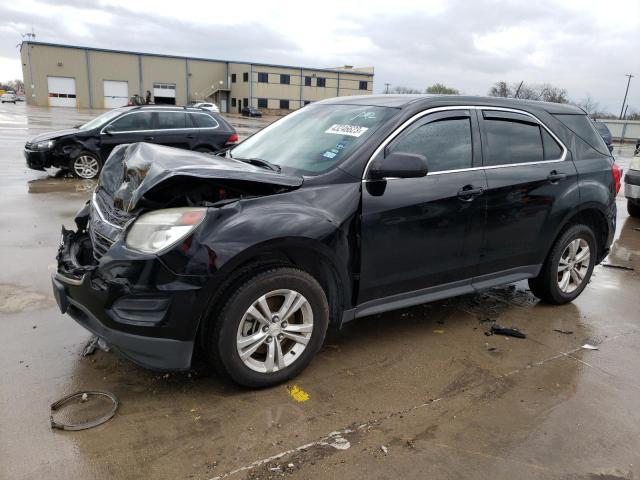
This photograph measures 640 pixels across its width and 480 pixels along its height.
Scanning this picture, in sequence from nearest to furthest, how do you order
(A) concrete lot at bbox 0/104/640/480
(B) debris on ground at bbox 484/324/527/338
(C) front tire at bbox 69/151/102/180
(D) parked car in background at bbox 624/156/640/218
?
(A) concrete lot at bbox 0/104/640/480 < (B) debris on ground at bbox 484/324/527/338 < (D) parked car in background at bbox 624/156/640/218 < (C) front tire at bbox 69/151/102/180

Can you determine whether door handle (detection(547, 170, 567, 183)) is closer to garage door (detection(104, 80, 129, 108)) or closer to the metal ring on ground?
the metal ring on ground

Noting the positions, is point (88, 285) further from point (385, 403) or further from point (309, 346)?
point (385, 403)

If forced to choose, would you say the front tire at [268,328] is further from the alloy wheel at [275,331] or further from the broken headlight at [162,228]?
the broken headlight at [162,228]

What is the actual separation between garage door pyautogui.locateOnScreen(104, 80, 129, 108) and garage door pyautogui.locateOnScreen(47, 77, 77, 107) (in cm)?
383

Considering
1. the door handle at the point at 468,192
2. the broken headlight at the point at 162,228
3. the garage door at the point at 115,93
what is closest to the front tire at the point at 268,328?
the broken headlight at the point at 162,228

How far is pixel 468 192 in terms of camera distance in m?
3.91

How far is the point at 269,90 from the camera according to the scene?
7356 cm

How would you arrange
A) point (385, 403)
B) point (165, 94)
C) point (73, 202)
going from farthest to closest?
point (165, 94) → point (73, 202) → point (385, 403)

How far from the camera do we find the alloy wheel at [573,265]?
4.88 m

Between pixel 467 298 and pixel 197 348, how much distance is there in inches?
117

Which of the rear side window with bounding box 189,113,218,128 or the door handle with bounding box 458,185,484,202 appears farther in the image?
the rear side window with bounding box 189,113,218,128

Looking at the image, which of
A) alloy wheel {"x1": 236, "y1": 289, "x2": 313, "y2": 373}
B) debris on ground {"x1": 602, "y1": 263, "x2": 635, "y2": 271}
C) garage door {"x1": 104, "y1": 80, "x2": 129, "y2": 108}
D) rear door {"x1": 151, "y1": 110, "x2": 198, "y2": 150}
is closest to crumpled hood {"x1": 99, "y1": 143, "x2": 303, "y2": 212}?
alloy wheel {"x1": 236, "y1": 289, "x2": 313, "y2": 373}

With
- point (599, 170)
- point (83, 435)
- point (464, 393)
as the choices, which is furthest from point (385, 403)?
point (599, 170)

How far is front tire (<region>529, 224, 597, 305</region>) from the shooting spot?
4766mm
